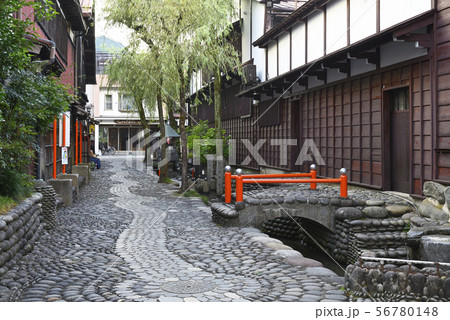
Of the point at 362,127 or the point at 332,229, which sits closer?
the point at 332,229

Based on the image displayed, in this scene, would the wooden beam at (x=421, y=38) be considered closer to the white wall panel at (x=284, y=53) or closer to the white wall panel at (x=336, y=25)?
the white wall panel at (x=336, y=25)

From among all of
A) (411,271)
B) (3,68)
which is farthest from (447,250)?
(3,68)

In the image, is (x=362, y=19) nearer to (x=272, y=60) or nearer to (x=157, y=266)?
(x=272, y=60)

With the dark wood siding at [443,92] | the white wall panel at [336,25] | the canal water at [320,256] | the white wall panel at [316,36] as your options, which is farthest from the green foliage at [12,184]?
the white wall panel at [316,36]

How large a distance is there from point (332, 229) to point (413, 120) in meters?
3.25

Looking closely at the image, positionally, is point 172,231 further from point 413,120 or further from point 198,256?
point 413,120

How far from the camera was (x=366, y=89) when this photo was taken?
13672mm

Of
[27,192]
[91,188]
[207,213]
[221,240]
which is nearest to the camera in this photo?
[27,192]

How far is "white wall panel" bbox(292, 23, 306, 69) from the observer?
1770 centimetres

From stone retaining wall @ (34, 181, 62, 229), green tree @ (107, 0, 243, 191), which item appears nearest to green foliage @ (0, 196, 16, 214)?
stone retaining wall @ (34, 181, 62, 229)

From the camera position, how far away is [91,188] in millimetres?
19984

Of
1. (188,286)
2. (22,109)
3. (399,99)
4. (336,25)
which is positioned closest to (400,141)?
(399,99)

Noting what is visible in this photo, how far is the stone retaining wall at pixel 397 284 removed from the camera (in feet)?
18.3

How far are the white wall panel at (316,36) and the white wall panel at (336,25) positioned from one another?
50cm
